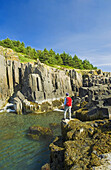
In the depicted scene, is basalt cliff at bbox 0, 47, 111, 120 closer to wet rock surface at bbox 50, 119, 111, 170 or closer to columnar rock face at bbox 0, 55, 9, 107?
columnar rock face at bbox 0, 55, 9, 107

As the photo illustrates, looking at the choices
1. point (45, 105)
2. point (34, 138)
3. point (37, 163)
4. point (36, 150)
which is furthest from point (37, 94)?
point (37, 163)

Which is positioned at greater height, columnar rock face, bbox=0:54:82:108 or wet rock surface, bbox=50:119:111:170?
columnar rock face, bbox=0:54:82:108

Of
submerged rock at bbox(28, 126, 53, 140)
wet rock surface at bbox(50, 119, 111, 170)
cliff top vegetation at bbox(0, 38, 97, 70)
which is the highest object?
cliff top vegetation at bbox(0, 38, 97, 70)

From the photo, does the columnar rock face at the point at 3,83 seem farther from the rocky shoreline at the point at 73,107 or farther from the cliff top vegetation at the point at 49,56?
the cliff top vegetation at the point at 49,56

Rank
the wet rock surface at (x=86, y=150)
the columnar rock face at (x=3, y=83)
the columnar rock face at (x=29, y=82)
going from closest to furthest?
the wet rock surface at (x=86, y=150), the columnar rock face at (x=29, y=82), the columnar rock face at (x=3, y=83)

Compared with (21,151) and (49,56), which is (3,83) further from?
(49,56)

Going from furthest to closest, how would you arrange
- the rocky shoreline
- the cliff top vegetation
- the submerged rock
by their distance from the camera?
the cliff top vegetation < the submerged rock < the rocky shoreline

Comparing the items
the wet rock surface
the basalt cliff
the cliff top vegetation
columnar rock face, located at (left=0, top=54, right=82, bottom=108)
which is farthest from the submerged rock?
the cliff top vegetation

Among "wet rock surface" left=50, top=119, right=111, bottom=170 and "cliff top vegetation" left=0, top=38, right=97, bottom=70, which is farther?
"cliff top vegetation" left=0, top=38, right=97, bottom=70

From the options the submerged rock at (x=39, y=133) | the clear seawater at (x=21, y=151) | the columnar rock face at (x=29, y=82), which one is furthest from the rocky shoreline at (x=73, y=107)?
the submerged rock at (x=39, y=133)

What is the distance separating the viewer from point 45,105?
3127cm

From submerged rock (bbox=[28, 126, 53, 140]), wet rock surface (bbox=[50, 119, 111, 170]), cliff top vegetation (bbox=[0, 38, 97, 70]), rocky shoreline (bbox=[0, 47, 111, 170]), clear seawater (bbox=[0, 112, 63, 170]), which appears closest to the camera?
wet rock surface (bbox=[50, 119, 111, 170])

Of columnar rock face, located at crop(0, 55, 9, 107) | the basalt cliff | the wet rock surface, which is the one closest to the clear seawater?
the wet rock surface

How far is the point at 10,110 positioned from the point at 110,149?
91.1ft
